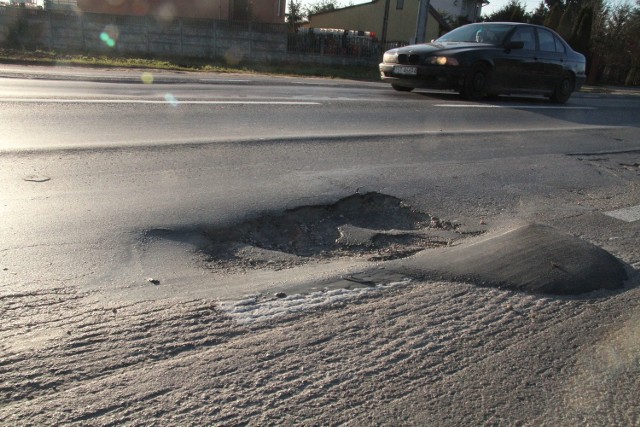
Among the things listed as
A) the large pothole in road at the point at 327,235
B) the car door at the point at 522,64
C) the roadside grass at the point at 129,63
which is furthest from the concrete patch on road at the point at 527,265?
the roadside grass at the point at 129,63

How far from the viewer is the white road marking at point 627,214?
15.5 feet

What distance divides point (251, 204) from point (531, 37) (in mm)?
10559

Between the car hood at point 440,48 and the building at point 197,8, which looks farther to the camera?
the building at point 197,8

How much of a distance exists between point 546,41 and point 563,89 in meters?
1.47

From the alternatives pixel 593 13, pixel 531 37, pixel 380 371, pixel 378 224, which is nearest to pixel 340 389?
pixel 380 371

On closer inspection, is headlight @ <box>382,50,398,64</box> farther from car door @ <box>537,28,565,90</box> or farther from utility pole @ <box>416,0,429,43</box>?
utility pole @ <box>416,0,429,43</box>

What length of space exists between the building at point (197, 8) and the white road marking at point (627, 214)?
26.2 meters

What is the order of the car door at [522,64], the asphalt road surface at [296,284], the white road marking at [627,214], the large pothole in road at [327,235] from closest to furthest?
the asphalt road surface at [296,284], the large pothole in road at [327,235], the white road marking at [627,214], the car door at [522,64]

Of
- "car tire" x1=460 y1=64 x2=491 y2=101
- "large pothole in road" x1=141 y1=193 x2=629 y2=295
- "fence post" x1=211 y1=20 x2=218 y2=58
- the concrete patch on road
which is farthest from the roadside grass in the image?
the concrete patch on road

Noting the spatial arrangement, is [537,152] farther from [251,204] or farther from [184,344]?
[184,344]

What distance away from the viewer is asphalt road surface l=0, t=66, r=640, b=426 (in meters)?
2.11

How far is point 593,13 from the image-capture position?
35.8 meters

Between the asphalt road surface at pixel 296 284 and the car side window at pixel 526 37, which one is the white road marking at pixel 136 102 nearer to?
the asphalt road surface at pixel 296 284

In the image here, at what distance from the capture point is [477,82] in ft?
38.3
